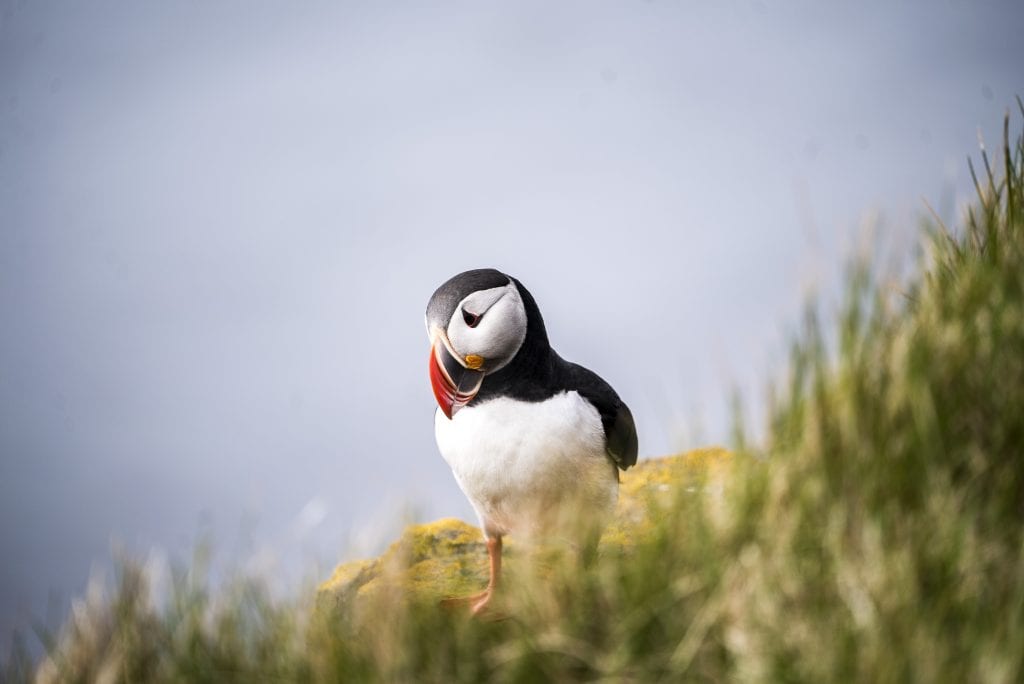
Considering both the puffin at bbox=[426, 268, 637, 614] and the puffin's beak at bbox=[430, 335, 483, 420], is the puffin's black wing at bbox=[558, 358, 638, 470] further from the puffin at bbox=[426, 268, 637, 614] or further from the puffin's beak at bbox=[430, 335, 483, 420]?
the puffin's beak at bbox=[430, 335, 483, 420]

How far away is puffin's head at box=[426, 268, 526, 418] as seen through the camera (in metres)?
4.21

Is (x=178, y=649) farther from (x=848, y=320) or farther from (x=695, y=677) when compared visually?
(x=848, y=320)

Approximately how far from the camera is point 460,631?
3.09 m

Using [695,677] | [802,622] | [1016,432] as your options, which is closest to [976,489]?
[1016,432]

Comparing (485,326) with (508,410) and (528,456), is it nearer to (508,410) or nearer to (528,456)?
(508,410)

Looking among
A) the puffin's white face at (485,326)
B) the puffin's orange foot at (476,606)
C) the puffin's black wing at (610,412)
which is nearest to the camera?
the puffin's orange foot at (476,606)

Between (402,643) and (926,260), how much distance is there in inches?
96.4

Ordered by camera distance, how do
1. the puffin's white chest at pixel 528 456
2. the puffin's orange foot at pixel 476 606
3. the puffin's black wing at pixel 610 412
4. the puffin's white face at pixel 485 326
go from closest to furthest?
the puffin's orange foot at pixel 476 606
the puffin's white face at pixel 485 326
the puffin's white chest at pixel 528 456
the puffin's black wing at pixel 610 412

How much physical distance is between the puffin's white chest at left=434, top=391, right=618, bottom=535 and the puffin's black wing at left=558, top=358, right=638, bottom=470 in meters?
0.14

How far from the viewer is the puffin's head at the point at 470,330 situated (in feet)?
13.8

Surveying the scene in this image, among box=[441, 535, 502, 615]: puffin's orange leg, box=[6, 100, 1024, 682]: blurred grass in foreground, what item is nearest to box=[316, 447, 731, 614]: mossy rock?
box=[441, 535, 502, 615]: puffin's orange leg

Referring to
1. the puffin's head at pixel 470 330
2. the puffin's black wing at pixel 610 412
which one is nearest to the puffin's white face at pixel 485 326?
the puffin's head at pixel 470 330

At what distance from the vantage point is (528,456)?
4.30 metres

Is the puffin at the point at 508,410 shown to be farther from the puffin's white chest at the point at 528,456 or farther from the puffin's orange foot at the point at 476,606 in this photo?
Answer: the puffin's orange foot at the point at 476,606
